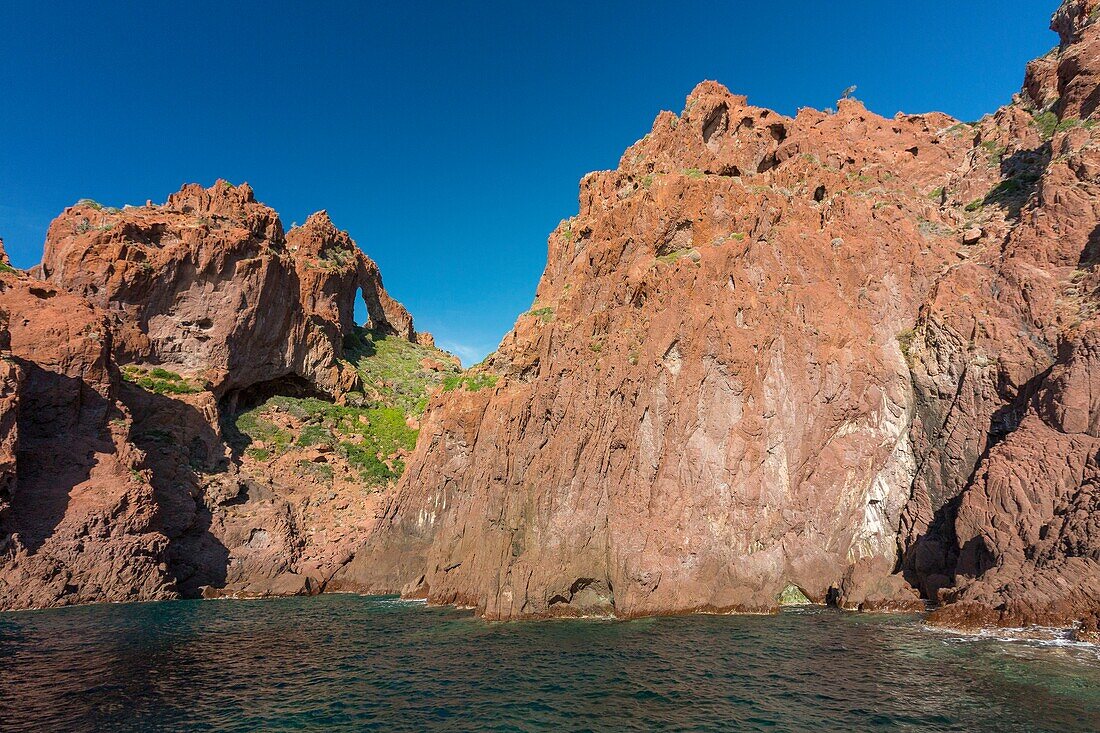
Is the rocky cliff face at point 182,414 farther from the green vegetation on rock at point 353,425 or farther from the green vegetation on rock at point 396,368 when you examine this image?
the green vegetation on rock at point 396,368

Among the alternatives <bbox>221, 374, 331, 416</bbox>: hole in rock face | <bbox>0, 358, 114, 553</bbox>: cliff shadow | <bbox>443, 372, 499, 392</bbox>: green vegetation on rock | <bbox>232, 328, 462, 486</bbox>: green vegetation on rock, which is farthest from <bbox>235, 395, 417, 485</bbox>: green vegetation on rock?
<bbox>443, 372, 499, 392</bbox>: green vegetation on rock

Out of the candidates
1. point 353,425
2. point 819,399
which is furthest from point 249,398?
point 819,399

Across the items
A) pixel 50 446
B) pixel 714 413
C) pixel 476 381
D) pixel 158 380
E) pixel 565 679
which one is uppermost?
pixel 158 380

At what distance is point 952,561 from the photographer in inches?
1098

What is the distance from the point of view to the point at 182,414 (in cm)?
5612

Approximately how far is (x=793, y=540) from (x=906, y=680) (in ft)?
48.4

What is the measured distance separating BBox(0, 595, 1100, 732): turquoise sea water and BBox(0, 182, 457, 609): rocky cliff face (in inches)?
558

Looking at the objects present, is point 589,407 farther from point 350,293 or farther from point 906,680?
point 350,293

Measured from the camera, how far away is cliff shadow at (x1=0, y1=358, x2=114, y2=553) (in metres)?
40.2

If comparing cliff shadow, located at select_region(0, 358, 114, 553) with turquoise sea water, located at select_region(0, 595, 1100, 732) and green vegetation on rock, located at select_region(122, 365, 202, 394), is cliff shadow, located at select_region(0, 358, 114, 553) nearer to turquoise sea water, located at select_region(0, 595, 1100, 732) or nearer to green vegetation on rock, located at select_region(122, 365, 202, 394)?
green vegetation on rock, located at select_region(122, 365, 202, 394)

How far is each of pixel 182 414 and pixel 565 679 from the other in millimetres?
53587

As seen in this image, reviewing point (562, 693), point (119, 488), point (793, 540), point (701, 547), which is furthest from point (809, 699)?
point (119, 488)

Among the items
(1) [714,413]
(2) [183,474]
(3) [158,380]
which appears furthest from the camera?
(3) [158,380]

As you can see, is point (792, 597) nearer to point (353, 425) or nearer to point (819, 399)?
point (819, 399)
